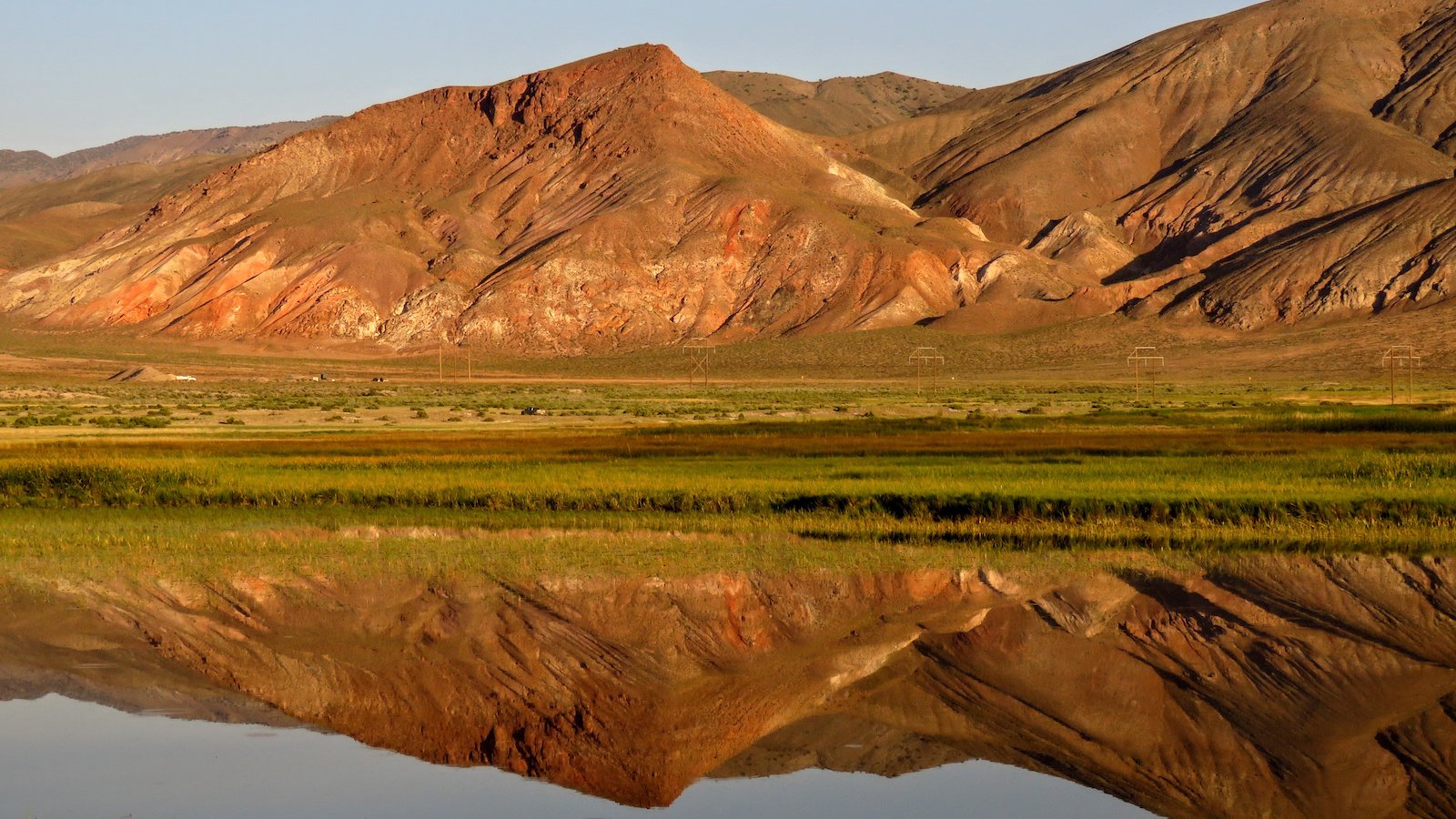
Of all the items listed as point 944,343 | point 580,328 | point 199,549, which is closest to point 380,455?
point 199,549

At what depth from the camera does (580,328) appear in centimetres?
16000

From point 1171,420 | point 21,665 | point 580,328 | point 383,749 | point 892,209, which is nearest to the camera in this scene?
point 383,749

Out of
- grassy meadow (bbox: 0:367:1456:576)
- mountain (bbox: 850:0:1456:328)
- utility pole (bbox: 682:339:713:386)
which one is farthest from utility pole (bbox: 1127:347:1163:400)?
grassy meadow (bbox: 0:367:1456:576)

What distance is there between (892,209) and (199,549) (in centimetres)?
16737

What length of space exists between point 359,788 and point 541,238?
164808 mm

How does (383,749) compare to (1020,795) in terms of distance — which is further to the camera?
(383,749)

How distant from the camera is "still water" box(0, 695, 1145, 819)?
10.6m

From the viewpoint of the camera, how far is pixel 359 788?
11.1 metres

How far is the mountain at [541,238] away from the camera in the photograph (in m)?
161

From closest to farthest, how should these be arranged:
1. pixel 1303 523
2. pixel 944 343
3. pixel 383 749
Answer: pixel 383 749 → pixel 1303 523 → pixel 944 343

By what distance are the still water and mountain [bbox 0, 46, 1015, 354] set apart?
5682 inches

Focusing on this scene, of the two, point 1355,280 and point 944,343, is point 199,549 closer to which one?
point 944,343

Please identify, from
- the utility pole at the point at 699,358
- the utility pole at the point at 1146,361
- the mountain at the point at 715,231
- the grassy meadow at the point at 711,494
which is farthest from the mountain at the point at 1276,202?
the grassy meadow at the point at 711,494

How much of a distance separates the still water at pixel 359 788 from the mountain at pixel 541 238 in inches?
5682
